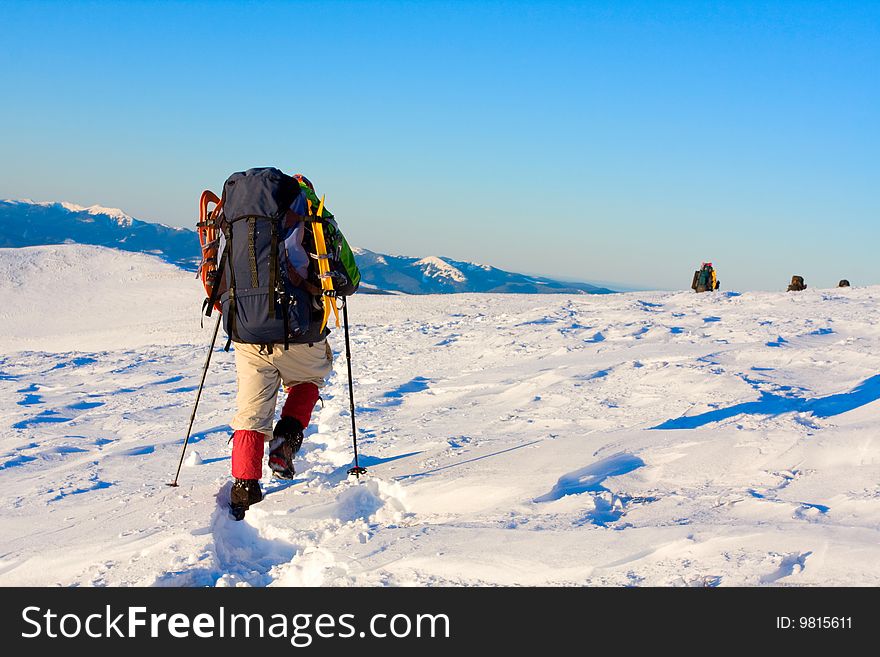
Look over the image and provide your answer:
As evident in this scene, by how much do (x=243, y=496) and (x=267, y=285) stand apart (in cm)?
130

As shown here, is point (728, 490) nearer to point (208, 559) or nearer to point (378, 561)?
point (378, 561)

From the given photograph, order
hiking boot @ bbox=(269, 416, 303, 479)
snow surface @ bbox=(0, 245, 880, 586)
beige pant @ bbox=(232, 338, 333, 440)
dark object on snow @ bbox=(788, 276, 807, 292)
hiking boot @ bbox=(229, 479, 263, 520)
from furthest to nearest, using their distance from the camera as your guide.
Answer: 1. dark object on snow @ bbox=(788, 276, 807, 292)
2. hiking boot @ bbox=(269, 416, 303, 479)
3. beige pant @ bbox=(232, 338, 333, 440)
4. hiking boot @ bbox=(229, 479, 263, 520)
5. snow surface @ bbox=(0, 245, 880, 586)

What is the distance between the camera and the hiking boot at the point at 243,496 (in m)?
3.88

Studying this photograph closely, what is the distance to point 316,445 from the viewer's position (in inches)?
226

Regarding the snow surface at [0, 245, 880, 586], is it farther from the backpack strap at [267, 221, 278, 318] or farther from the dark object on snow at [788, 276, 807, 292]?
the dark object on snow at [788, 276, 807, 292]

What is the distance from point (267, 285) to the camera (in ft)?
13.1

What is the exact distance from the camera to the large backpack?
13.0 feet

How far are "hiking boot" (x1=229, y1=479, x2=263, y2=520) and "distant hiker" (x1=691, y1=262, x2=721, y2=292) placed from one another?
2146 centimetres

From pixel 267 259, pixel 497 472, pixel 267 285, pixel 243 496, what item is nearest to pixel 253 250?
pixel 267 259

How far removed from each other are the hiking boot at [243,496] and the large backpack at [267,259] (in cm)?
88

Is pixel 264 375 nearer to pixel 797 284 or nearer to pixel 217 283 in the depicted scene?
pixel 217 283

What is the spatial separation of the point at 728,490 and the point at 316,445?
136 inches

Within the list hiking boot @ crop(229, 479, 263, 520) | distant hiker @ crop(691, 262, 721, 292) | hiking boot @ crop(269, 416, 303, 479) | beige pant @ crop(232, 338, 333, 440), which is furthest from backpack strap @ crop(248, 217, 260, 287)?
distant hiker @ crop(691, 262, 721, 292)
